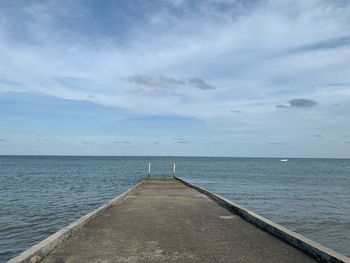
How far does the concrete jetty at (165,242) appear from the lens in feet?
22.6

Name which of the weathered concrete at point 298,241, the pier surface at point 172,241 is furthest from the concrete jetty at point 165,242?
the weathered concrete at point 298,241

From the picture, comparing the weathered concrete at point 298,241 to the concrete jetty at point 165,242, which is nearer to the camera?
the weathered concrete at point 298,241

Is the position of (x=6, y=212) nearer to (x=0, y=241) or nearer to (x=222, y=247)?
(x=0, y=241)

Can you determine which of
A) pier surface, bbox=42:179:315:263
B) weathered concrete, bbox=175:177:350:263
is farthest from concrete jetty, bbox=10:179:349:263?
weathered concrete, bbox=175:177:350:263

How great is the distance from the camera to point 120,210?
13305mm

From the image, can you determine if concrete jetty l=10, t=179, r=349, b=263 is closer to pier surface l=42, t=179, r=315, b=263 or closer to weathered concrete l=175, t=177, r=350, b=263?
pier surface l=42, t=179, r=315, b=263

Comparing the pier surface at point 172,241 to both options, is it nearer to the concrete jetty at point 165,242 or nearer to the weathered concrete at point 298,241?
the concrete jetty at point 165,242

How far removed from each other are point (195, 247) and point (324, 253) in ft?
7.70

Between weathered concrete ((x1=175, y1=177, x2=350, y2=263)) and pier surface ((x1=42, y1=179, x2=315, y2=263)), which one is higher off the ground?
weathered concrete ((x1=175, y1=177, x2=350, y2=263))

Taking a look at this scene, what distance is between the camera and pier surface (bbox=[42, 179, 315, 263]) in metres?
6.96

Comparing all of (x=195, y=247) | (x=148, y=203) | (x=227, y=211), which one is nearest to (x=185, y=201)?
(x=148, y=203)

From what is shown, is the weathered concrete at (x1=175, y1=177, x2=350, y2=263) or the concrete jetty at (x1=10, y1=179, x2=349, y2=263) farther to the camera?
the concrete jetty at (x1=10, y1=179, x2=349, y2=263)

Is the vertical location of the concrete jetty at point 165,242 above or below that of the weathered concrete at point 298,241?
below

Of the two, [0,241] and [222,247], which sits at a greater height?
[222,247]
